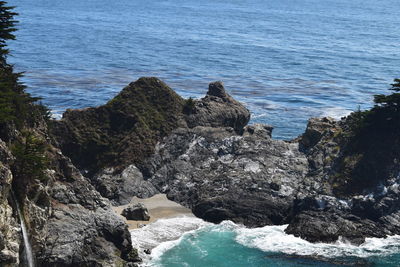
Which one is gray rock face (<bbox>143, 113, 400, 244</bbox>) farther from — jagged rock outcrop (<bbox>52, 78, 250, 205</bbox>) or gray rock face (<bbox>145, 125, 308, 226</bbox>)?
jagged rock outcrop (<bbox>52, 78, 250, 205</bbox>)

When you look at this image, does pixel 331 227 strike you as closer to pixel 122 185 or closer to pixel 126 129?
pixel 122 185

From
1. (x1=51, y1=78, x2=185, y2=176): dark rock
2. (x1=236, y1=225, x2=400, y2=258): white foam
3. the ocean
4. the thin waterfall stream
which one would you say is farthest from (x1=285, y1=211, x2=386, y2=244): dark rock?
the thin waterfall stream

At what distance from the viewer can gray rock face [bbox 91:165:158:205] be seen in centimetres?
7781

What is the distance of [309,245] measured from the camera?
68375 millimetres

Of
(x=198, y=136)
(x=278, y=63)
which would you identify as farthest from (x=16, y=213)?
(x=278, y=63)

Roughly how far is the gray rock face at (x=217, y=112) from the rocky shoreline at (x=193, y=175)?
220 mm

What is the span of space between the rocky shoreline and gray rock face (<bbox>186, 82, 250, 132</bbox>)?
8.6 inches

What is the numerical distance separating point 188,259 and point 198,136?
92.4ft

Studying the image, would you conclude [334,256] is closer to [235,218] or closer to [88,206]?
[235,218]

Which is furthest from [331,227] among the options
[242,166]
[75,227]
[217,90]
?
[217,90]

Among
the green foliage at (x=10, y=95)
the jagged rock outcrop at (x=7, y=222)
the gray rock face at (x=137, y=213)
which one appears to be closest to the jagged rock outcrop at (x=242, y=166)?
the gray rock face at (x=137, y=213)

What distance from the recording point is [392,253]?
67.0 metres

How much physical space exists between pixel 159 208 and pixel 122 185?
6092 mm

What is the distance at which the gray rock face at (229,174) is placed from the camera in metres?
75.9
